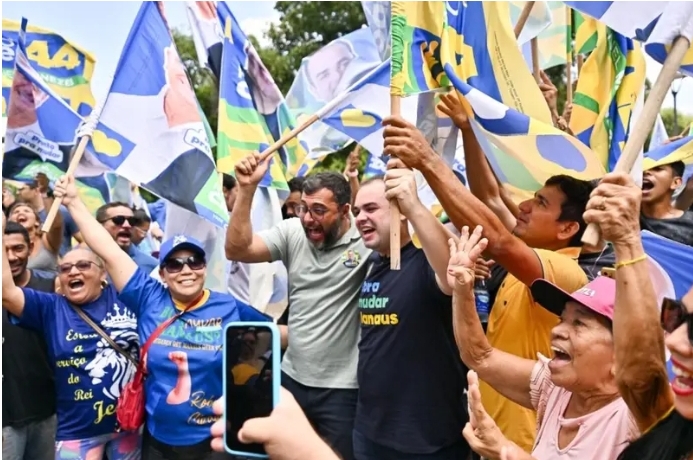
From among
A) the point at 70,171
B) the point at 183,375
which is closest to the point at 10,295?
the point at 70,171

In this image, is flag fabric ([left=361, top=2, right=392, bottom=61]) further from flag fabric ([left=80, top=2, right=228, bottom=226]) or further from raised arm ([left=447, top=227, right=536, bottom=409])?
raised arm ([left=447, top=227, right=536, bottom=409])

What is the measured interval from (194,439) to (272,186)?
203cm

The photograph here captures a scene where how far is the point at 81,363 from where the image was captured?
3957 millimetres

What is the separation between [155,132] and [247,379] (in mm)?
3474

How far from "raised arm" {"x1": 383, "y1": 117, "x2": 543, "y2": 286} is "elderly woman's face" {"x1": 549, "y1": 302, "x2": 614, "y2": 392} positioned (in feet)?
1.91

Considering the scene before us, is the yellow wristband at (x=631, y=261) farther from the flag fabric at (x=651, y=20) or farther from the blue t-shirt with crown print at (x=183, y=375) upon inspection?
the blue t-shirt with crown print at (x=183, y=375)

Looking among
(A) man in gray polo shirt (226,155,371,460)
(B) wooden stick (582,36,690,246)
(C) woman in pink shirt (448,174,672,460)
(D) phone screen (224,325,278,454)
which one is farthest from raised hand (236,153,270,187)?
(D) phone screen (224,325,278,454)

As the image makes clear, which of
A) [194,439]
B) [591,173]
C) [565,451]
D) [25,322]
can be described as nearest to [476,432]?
[565,451]

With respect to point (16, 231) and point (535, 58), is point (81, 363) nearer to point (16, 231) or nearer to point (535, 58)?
point (16, 231)

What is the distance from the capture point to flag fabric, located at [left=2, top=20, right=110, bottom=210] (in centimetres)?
522

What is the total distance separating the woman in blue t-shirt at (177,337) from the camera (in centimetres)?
375

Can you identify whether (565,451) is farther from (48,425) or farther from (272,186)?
(272,186)

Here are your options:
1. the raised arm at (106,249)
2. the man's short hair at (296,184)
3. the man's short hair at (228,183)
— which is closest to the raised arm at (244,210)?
the raised arm at (106,249)

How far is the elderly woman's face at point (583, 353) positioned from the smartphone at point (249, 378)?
1.01 m
